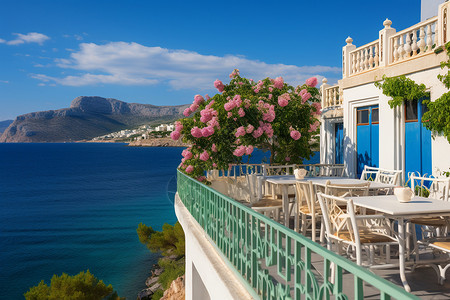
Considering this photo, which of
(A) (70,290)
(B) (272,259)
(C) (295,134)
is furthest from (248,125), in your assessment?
(A) (70,290)

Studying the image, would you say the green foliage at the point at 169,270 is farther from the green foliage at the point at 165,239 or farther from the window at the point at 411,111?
the window at the point at 411,111

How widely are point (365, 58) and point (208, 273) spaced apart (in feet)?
23.6

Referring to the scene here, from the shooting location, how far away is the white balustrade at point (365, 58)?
889 centimetres

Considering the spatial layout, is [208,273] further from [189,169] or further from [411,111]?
[411,111]

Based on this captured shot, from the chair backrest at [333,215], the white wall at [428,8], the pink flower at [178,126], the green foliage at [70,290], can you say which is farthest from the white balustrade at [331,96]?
the green foliage at [70,290]

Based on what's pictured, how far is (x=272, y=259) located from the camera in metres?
3.21

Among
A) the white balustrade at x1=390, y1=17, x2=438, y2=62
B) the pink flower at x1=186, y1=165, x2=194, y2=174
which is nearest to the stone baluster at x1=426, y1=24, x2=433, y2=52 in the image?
the white balustrade at x1=390, y1=17, x2=438, y2=62

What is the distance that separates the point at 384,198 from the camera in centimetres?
461

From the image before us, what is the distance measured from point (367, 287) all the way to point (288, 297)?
130cm

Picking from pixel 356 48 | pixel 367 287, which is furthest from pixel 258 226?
pixel 356 48

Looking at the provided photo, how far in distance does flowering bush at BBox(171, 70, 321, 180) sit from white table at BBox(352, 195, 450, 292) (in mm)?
4873

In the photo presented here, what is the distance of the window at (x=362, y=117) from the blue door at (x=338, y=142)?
172 cm

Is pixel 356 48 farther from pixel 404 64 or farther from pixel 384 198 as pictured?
pixel 384 198

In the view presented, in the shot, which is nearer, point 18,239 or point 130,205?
point 18,239
